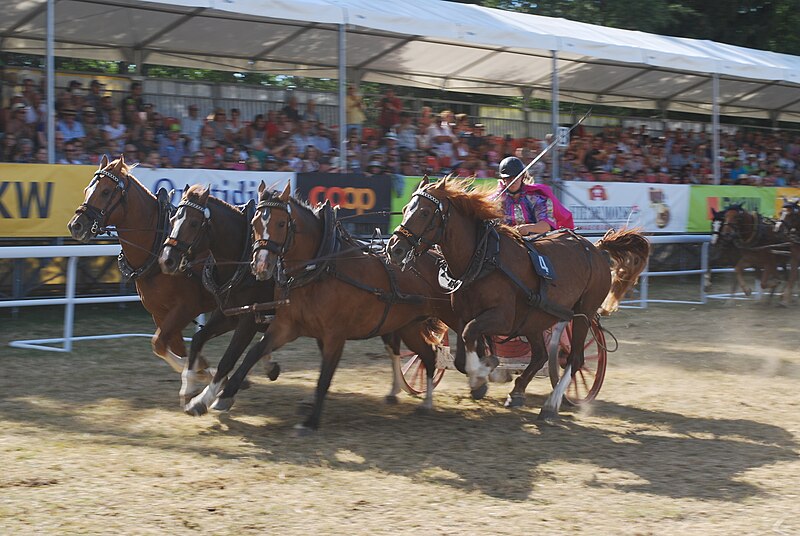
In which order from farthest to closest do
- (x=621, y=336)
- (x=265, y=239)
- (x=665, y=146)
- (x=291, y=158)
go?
(x=665, y=146)
(x=291, y=158)
(x=621, y=336)
(x=265, y=239)

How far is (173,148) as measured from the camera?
37.9 ft

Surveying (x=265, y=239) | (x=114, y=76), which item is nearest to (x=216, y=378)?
(x=265, y=239)

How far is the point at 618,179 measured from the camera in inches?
653

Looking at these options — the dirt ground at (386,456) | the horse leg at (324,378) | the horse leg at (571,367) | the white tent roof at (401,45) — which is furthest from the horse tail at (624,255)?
the white tent roof at (401,45)

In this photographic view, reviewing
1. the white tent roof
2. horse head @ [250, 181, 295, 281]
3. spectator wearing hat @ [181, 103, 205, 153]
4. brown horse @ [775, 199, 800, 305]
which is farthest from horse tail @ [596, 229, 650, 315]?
brown horse @ [775, 199, 800, 305]

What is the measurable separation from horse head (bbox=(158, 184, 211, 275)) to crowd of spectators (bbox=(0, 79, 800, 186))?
4378mm

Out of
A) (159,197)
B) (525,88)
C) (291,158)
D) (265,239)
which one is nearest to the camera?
(265,239)

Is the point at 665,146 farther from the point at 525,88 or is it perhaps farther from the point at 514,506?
the point at 514,506

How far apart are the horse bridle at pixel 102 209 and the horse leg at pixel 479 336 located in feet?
9.61

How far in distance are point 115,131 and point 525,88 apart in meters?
9.33

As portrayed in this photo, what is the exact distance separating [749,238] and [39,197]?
11.0m

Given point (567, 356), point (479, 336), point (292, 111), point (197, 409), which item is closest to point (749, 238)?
point (292, 111)

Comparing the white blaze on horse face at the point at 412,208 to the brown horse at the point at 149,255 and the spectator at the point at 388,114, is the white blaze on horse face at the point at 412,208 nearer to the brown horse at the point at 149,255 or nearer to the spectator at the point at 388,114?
the brown horse at the point at 149,255

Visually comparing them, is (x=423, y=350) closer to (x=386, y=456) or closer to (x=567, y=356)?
(x=567, y=356)
